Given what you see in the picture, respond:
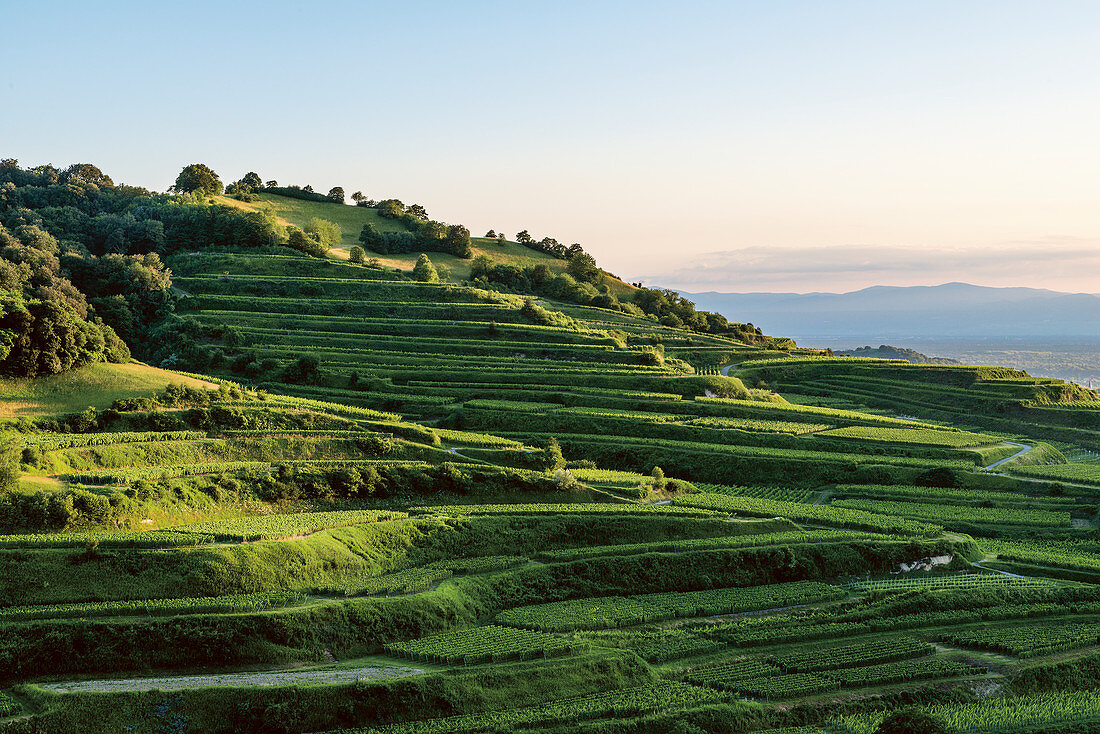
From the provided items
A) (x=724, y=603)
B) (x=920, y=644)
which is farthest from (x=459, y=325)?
(x=920, y=644)

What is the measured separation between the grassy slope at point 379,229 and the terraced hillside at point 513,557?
184 ft

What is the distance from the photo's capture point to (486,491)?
61312mm

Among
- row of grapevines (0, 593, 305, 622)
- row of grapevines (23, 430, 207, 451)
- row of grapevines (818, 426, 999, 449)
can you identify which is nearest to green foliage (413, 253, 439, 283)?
row of grapevines (818, 426, 999, 449)

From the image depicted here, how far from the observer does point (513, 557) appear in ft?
170

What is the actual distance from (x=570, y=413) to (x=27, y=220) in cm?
7946

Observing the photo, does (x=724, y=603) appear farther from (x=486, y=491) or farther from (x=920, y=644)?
(x=486, y=491)

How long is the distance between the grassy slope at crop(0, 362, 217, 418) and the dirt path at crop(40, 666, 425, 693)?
1273 inches

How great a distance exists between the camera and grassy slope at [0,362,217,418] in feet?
200

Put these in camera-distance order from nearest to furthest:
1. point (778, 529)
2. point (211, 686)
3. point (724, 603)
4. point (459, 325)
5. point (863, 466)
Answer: point (211, 686) → point (724, 603) → point (778, 529) → point (863, 466) → point (459, 325)

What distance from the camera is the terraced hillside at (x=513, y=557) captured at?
3519 centimetres

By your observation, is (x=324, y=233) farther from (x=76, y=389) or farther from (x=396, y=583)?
(x=396, y=583)

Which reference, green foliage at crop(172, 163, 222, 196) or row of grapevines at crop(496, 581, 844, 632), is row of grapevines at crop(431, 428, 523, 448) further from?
green foliage at crop(172, 163, 222, 196)

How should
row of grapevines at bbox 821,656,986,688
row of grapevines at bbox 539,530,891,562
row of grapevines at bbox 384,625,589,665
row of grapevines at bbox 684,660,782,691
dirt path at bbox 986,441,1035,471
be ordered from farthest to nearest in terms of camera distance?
dirt path at bbox 986,441,1035,471 → row of grapevines at bbox 539,530,891,562 → row of grapevines at bbox 821,656,986,688 → row of grapevines at bbox 684,660,782,691 → row of grapevines at bbox 384,625,589,665

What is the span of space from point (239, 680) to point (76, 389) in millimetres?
39304
